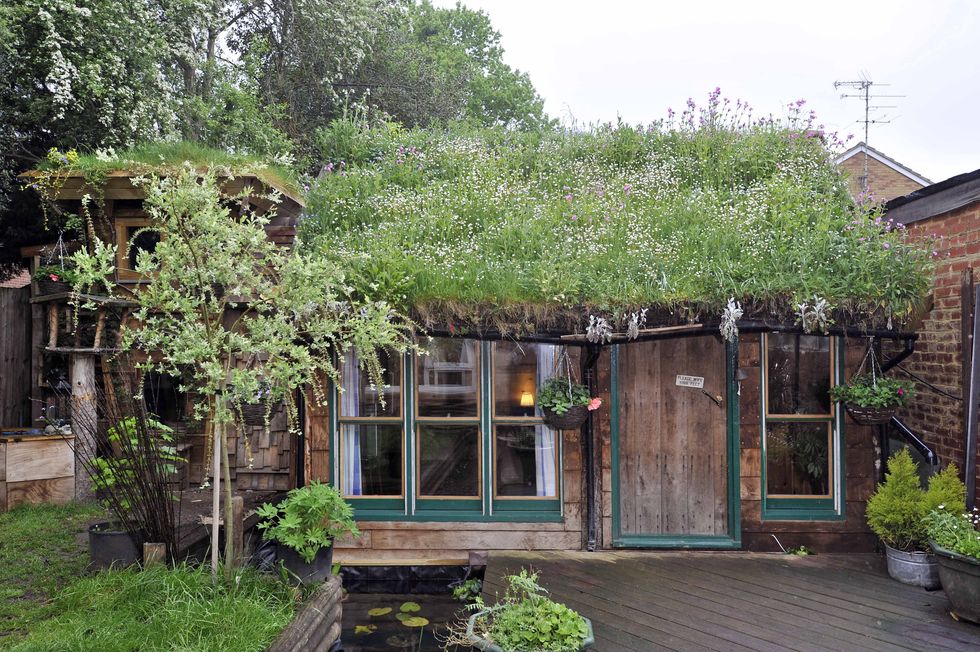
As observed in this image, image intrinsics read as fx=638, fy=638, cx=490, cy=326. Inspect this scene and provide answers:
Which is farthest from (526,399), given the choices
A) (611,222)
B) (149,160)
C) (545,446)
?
(149,160)

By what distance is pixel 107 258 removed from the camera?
405cm

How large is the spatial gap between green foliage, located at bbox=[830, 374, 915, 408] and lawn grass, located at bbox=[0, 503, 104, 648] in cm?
659

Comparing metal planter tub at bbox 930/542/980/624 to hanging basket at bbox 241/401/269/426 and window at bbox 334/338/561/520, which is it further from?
hanging basket at bbox 241/401/269/426

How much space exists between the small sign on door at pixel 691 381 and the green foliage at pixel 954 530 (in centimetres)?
213

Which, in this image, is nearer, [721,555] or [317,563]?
[317,563]

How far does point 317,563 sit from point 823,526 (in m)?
4.78

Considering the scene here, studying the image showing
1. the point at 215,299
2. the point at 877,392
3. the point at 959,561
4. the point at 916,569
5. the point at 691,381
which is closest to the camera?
the point at 215,299

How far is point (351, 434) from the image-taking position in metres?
6.58

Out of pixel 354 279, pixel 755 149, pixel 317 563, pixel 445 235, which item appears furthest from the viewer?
pixel 755 149

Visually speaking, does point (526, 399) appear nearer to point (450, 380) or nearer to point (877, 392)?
point (450, 380)

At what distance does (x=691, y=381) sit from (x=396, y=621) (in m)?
3.61

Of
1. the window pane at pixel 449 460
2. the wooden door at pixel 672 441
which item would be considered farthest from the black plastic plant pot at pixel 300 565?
the wooden door at pixel 672 441

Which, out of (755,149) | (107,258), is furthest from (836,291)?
(107,258)

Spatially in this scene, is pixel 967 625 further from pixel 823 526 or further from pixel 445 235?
pixel 445 235
